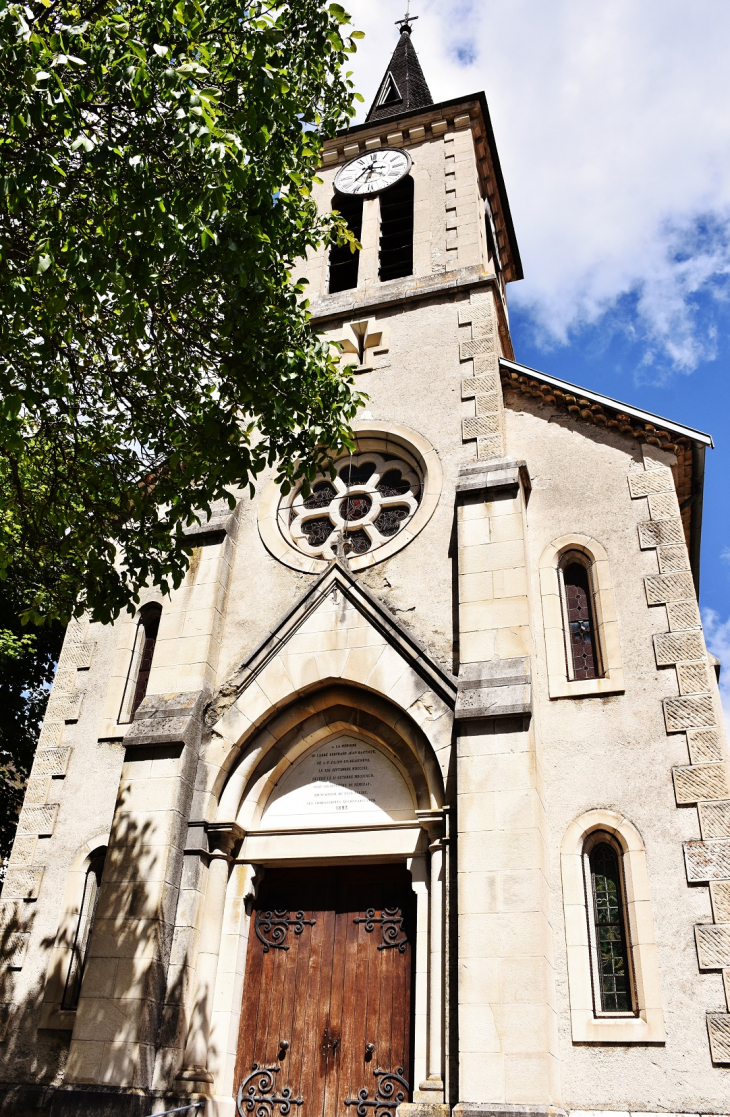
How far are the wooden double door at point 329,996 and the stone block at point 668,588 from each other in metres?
4.02

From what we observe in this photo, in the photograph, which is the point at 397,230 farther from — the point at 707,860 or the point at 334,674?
the point at 707,860

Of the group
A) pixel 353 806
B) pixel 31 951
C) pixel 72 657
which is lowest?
pixel 31 951

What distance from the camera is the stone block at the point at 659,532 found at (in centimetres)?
1020

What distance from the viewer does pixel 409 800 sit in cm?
959

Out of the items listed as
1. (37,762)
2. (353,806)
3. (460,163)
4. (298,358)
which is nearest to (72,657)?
(37,762)

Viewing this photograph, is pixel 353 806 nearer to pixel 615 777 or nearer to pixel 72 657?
pixel 615 777

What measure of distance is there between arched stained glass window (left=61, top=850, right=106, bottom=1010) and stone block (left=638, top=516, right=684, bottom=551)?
7383 millimetres

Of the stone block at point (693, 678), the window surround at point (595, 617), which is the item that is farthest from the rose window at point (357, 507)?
the stone block at point (693, 678)

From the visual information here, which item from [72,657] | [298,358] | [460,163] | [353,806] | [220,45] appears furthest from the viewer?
[460,163]

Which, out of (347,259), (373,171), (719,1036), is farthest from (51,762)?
(373,171)

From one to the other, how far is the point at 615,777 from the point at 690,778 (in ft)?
2.37

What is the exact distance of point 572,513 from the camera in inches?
431

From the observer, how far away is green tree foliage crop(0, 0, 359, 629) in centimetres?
674

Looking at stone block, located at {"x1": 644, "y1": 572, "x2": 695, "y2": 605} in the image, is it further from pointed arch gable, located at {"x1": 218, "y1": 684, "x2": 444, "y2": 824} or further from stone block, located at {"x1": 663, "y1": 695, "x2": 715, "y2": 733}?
pointed arch gable, located at {"x1": 218, "y1": 684, "x2": 444, "y2": 824}
